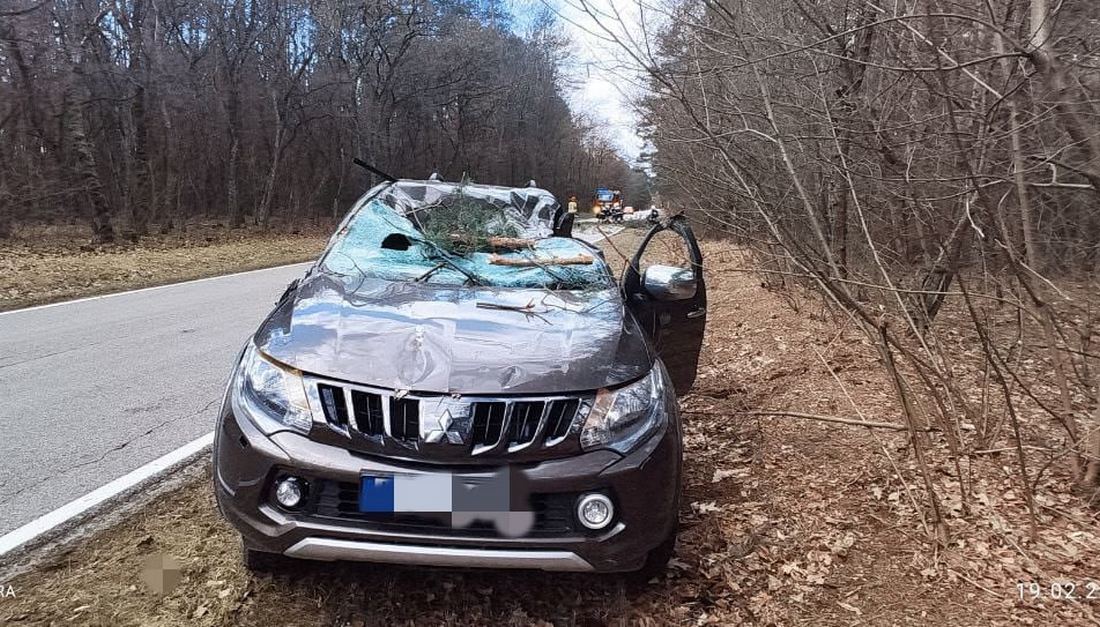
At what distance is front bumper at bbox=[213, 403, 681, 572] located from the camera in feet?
7.42

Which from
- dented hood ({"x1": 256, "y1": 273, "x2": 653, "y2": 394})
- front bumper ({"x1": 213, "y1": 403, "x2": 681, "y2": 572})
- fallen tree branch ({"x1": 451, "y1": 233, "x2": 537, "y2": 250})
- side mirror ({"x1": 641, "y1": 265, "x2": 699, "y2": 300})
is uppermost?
fallen tree branch ({"x1": 451, "y1": 233, "x2": 537, "y2": 250})

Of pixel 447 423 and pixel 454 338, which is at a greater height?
pixel 454 338

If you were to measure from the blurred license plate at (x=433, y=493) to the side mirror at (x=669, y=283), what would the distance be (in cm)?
171

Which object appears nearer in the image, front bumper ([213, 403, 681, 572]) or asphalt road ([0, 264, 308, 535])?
front bumper ([213, 403, 681, 572])

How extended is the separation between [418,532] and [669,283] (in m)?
1.99

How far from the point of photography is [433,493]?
2.27m

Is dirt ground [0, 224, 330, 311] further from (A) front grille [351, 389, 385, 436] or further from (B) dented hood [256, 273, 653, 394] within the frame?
(A) front grille [351, 389, 385, 436]

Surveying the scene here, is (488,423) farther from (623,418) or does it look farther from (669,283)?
(669,283)

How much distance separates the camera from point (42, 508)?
3262mm

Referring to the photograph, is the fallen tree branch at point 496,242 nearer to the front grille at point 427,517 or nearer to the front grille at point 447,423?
the front grille at point 447,423

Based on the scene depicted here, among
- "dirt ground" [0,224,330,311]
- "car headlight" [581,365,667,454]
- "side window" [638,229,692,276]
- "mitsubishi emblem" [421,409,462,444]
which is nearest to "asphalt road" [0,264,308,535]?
Result: "dirt ground" [0,224,330,311]

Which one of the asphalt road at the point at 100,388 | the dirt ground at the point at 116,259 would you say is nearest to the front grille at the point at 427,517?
the asphalt road at the point at 100,388

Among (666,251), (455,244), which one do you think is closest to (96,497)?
(455,244)

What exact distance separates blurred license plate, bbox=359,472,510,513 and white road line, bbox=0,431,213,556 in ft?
6.12
